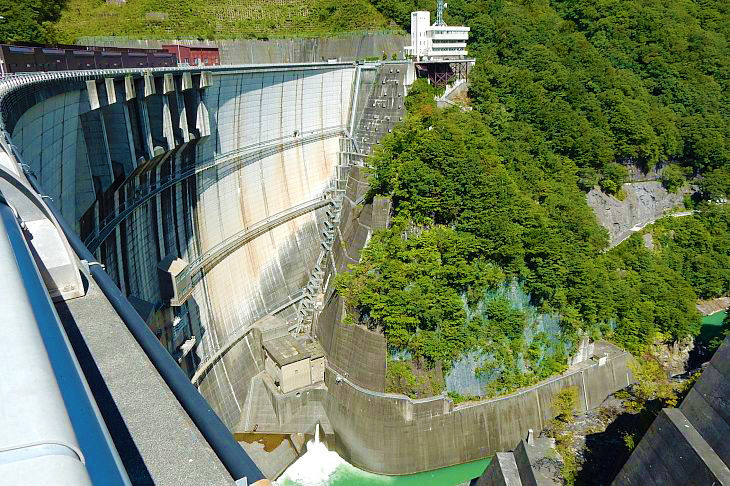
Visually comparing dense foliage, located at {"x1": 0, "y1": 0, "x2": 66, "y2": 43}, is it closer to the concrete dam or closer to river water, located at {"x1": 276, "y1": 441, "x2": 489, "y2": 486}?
the concrete dam

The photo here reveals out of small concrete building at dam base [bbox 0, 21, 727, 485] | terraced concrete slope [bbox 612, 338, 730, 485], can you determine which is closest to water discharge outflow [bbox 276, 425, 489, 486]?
small concrete building at dam base [bbox 0, 21, 727, 485]

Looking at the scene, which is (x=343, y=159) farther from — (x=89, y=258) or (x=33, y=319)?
(x=33, y=319)

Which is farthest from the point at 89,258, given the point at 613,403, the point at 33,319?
the point at 613,403

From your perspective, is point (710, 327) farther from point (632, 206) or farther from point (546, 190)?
point (546, 190)

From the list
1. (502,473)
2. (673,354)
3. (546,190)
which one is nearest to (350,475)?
(502,473)

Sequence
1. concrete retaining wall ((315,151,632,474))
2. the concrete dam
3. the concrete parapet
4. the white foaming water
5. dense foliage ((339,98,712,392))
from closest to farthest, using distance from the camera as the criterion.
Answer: the concrete parapet < the concrete dam < the white foaming water < concrete retaining wall ((315,151,632,474)) < dense foliage ((339,98,712,392))
